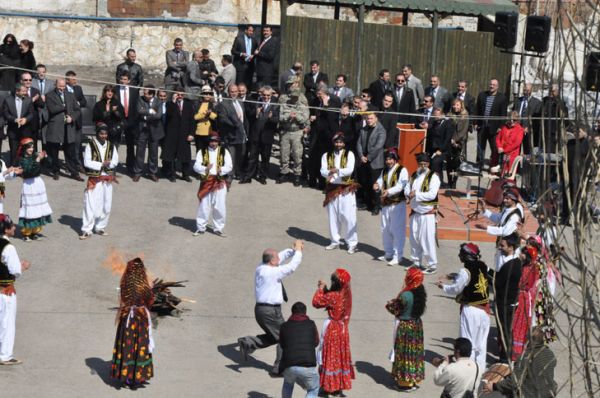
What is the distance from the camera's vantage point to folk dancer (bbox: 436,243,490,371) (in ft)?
48.1

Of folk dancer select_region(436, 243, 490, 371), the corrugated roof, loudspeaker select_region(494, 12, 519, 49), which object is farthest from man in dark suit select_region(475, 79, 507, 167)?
folk dancer select_region(436, 243, 490, 371)

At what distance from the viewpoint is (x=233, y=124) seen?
21109mm

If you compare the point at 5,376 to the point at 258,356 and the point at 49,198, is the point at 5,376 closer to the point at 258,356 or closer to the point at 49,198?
the point at 258,356

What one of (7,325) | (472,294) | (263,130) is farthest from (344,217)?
(7,325)

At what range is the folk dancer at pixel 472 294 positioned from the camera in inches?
577

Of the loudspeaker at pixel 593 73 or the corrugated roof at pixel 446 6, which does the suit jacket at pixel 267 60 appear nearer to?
the corrugated roof at pixel 446 6

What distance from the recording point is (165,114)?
70.6 feet

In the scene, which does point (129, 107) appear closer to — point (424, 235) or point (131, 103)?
point (131, 103)

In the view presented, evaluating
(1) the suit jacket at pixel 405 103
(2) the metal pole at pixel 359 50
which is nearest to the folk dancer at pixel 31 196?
(1) the suit jacket at pixel 405 103

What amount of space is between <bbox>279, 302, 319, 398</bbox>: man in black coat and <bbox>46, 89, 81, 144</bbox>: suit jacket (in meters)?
8.80

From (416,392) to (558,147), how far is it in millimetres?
6979

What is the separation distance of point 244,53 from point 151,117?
305cm

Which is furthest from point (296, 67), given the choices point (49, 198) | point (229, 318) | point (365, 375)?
point (365, 375)

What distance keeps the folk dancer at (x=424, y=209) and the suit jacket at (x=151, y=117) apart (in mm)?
5001
